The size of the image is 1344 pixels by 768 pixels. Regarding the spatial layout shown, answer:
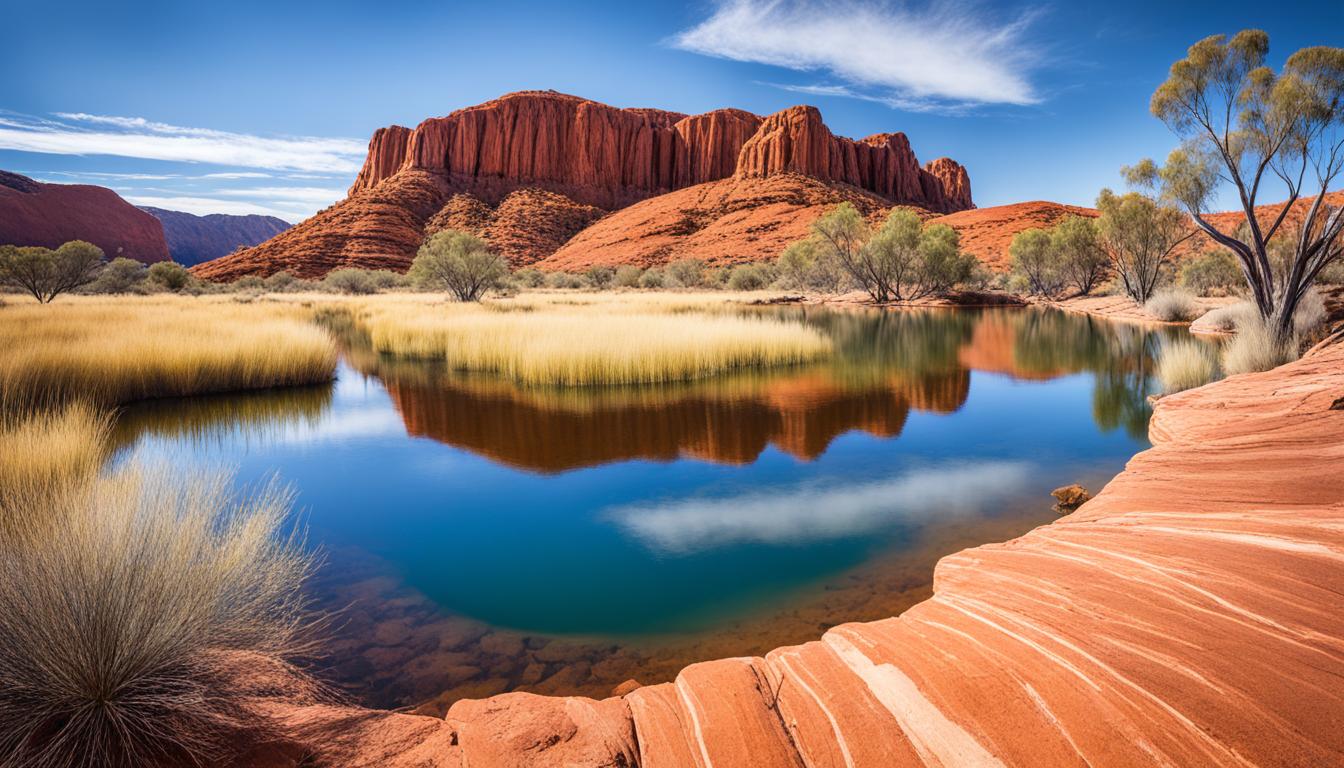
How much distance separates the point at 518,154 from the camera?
101m

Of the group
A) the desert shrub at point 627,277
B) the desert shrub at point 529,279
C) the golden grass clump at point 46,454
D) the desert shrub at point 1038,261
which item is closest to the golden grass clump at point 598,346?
the golden grass clump at point 46,454

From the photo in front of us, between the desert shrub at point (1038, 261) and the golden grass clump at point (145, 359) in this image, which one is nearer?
the golden grass clump at point (145, 359)

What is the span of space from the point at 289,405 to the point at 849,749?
1332 cm

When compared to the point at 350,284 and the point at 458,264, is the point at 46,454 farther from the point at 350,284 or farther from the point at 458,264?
the point at 350,284

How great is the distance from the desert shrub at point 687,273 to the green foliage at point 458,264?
22003mm

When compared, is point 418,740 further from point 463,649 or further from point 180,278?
point 180,278

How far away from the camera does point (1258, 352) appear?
11.6 metres

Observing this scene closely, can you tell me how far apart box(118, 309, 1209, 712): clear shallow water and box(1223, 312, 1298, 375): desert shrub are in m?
1.50

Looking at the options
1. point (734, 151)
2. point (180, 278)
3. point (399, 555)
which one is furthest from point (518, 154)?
point (399, 555)

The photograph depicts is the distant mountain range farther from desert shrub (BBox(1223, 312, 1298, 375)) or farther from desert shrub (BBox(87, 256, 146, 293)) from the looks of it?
desert shrub (BBox(1223, 312, 1298, 375))

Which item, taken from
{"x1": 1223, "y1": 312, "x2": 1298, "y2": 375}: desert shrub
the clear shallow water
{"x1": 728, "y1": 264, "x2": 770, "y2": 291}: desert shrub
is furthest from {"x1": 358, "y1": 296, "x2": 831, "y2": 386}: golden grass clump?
{"x1": 728, "y1": 264, "x2": 770, "y2": 291}: desert shrub

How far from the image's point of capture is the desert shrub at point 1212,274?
36281 millimetres

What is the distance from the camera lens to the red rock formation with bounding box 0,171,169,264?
330 feet

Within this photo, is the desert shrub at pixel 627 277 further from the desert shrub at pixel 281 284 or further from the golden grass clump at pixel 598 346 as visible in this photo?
the golden grass clump at pixel 598 346
